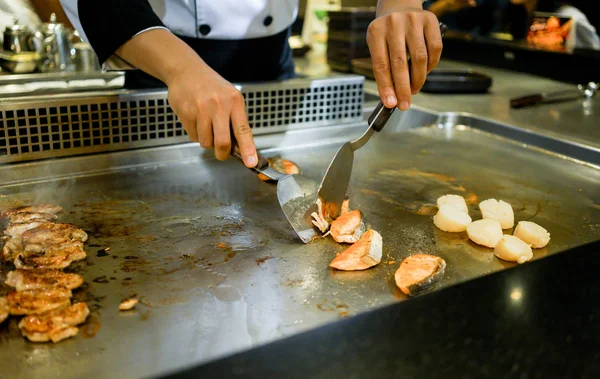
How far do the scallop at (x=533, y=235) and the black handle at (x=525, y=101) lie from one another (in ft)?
4.79

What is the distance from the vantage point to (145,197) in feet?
5.12

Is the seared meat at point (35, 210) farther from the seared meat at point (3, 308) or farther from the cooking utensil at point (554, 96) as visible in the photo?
the cooking utensil at point (554, 96)

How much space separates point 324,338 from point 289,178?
0.49 metres

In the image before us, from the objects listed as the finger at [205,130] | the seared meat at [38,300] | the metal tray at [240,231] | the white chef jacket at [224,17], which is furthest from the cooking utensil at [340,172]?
the white chef jacket at [224,17]

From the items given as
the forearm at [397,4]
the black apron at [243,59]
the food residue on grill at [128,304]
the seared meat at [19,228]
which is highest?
the forearm at [397,4]

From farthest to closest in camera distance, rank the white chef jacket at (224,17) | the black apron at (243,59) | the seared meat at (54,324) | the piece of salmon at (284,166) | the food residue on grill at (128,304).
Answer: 1. the black apron at (243,59)
2. the white chef jacket at (224,17)
3. the piece of salmon at (284,166)
4. the food residue on grill at (128,304)
5. the seared meat at (54,324)

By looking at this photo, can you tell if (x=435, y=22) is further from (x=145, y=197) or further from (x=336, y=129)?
(x=145, y=197)

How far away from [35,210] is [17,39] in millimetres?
1935

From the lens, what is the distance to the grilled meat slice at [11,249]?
117cm

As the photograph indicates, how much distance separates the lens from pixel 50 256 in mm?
1168

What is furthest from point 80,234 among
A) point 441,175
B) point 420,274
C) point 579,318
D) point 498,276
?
point 579,318

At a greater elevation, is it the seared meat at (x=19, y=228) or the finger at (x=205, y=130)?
the finger at (x=205, y=130)

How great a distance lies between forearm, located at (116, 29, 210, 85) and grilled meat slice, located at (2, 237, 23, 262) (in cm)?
52

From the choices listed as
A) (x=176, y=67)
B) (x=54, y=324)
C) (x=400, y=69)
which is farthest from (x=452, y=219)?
(x=54, y=324)
